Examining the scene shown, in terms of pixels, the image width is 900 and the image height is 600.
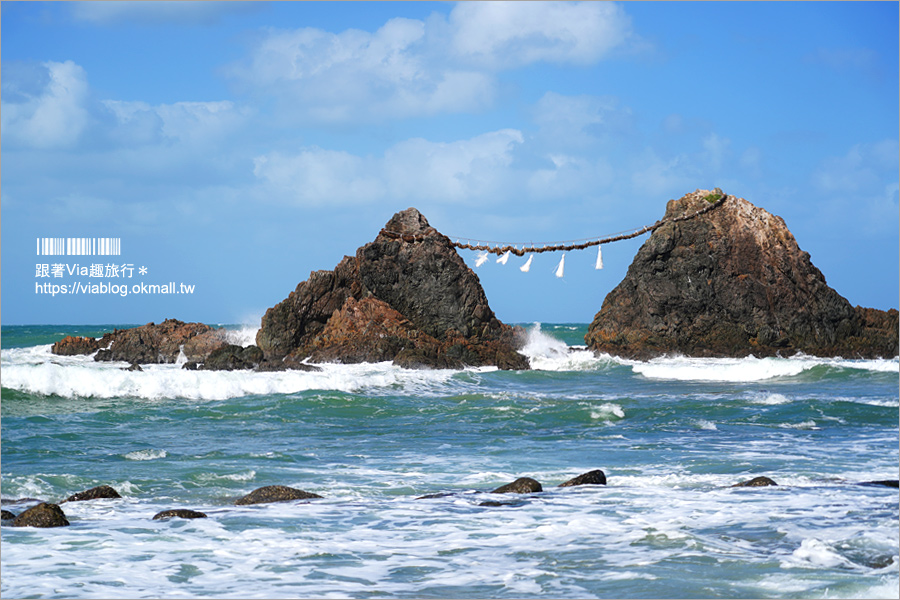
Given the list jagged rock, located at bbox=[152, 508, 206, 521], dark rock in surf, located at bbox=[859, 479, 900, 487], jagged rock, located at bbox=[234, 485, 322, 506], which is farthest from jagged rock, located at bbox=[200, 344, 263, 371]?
dark rock in surf, located at bbox=[859, 479, 900, 487]

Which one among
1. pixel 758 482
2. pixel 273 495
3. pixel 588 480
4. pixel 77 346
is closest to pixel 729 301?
pixel 758 482

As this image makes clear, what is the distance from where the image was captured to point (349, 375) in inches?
1037

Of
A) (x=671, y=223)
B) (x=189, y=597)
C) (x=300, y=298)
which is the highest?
(x=671, y=223)

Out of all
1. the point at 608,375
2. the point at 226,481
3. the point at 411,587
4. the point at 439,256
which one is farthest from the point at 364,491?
the point at 439,256

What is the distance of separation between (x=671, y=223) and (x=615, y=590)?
34942mm

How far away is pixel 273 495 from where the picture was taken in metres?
10.0

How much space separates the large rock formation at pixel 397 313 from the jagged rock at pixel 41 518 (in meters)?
21.3

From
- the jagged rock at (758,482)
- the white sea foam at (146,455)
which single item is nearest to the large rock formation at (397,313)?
the white sea foam at (146,455)

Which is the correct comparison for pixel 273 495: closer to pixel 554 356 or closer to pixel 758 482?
pixel 758 482

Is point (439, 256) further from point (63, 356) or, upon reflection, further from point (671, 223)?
point (63, 356)

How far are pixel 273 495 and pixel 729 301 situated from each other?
3187cm

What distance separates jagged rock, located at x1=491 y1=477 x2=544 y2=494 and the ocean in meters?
0.25

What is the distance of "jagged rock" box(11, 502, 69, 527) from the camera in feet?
28.2

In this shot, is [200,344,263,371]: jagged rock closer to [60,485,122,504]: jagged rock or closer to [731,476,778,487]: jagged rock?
[60,485,122,504]: jagged rock
